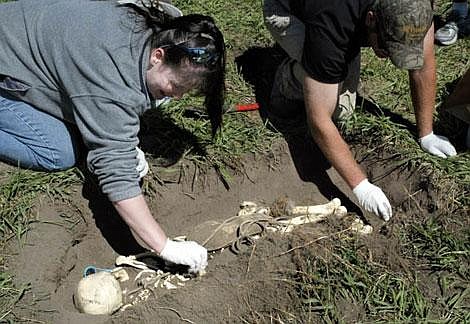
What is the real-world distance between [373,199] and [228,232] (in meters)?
0.72

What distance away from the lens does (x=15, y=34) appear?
277 centimetres

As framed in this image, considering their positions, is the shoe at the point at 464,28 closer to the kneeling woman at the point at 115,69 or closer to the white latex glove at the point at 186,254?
the kneeling woman at the point at 115,69

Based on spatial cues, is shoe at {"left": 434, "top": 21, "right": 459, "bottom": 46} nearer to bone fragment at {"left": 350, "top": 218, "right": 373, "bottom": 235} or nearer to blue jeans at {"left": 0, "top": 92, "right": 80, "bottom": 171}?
bone fragment at {"left": 350, "top": 218, "right": 373, "bottom": 235}

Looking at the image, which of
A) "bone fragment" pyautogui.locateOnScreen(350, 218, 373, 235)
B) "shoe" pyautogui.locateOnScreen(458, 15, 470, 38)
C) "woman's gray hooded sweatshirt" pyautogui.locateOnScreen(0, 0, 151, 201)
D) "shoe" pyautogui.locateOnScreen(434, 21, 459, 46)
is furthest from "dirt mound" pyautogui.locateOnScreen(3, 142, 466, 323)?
"shoe" pyautogui.locateOnScreen(458, 15, 470, 38)

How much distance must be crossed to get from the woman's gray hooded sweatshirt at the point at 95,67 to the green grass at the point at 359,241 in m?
0.59

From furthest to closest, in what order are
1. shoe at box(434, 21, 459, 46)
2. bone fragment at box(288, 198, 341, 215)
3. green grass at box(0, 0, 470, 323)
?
1. shoe at box(434, 21, 459, 46)
2. bone fragment at box(288, 198, 341, 215)
3. green grass at box(0, 0, 470, 323)

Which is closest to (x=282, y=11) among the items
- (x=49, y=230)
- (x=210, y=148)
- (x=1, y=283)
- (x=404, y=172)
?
(x=210, y=148)

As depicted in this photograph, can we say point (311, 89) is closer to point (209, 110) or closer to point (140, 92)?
point (209, 110)

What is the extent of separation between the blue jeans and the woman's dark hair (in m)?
0.77

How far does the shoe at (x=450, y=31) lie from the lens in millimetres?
4242

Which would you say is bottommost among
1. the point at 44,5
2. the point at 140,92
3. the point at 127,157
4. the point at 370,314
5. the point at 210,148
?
the point at 370,314

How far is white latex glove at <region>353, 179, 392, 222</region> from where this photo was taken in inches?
122

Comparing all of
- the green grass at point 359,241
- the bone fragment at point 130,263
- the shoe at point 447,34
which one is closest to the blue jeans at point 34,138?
the green grass at point 359,241

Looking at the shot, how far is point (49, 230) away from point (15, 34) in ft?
2.93
